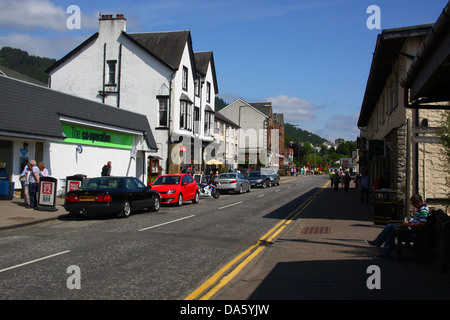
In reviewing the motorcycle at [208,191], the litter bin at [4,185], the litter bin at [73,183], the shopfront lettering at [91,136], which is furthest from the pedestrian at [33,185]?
the motorcycle at [208,191]

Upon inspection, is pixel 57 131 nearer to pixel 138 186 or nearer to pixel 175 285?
pixel 138 186

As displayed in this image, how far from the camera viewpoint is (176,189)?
19.9 m

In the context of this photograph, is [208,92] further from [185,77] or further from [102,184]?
[102,184]

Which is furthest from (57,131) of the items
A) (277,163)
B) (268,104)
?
(277,163)

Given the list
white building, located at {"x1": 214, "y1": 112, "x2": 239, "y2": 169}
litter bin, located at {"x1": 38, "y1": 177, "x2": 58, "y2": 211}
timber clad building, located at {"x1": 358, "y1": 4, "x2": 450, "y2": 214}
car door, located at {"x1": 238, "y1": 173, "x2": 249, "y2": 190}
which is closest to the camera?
timber clad building, located at {"x1": 358, "y1": 4, "x2": 450, "y2": 214}

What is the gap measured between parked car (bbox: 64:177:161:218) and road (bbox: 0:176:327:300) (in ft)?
1.47

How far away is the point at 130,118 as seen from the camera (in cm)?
2847

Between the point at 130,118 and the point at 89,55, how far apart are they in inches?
428

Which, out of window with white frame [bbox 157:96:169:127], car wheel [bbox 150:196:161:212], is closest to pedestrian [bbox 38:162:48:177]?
car wheel [bbox 150:196:161:212]

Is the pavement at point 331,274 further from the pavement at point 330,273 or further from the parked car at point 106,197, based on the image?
the parked car at point 106,197

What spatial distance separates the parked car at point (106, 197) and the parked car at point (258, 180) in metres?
23.0

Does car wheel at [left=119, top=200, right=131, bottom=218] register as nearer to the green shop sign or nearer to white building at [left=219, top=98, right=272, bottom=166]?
the green shop sign

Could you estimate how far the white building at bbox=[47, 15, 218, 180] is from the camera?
34.9m

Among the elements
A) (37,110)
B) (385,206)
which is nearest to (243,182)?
(37,110)
